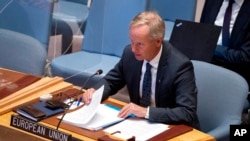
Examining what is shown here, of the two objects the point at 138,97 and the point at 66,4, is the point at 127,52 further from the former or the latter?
the point at 66,4

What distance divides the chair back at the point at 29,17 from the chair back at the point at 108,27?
0.35 metres

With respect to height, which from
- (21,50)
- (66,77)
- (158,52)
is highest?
(158,52)

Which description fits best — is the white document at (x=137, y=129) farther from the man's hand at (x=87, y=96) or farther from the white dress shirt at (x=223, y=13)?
the white dress shirt at (x=223, y=13)

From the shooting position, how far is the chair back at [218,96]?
2.36m

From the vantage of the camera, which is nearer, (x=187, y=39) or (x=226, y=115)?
(x=226, y=115)

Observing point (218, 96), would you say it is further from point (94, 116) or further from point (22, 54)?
point (22, 54)

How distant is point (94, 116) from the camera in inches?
82.7

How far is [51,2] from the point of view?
3.36 m

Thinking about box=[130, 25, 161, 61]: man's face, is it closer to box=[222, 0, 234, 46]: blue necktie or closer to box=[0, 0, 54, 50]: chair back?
box=[222, 0, 234, 46]: blue necktie

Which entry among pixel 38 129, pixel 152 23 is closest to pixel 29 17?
pixel 152 23

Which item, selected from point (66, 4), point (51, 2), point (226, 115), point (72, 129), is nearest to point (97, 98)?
Answer: point (72, 129)

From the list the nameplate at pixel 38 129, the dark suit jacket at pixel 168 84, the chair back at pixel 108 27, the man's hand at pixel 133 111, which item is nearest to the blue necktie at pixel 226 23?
the chair back at pixel 108 27

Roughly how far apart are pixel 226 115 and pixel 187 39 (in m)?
0.87

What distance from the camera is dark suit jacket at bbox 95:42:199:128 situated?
6.86 feet
